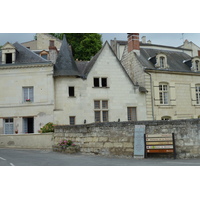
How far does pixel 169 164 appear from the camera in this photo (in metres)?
9.39

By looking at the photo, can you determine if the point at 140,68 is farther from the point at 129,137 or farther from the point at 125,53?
the point at 129,137

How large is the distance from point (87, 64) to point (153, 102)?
6.43 metres

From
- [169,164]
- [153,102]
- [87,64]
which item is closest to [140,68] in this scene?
Answer: [153,102]

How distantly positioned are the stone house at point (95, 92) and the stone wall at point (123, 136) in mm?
5994

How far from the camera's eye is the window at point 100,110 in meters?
20.8

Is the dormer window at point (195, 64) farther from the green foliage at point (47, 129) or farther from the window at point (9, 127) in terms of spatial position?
the window at point (9, 127)

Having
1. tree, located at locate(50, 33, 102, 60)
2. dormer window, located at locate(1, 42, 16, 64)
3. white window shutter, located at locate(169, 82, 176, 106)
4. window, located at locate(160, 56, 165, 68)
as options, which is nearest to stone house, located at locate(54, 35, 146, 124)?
white window shutter, located at locate(169, 82, 176, 106)

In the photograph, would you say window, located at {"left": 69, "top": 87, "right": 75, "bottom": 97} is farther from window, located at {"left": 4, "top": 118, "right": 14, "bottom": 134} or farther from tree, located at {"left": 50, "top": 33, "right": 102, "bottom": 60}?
tree, located at {"left": 50, "top": 33, "right": 102, "bottom": 60}

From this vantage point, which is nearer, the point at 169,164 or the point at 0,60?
the point at 169,164

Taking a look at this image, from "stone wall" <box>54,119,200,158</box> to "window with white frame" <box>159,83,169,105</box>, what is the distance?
424 inches

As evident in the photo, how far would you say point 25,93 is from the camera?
20125 millimetres

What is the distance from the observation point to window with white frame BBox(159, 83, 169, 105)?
22297mm

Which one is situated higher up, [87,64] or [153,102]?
[87,64]

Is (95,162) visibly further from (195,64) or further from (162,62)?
(195,64)
